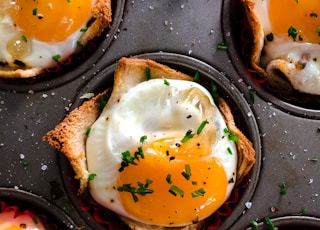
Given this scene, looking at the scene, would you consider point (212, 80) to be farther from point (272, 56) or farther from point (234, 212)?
point (234, 212)

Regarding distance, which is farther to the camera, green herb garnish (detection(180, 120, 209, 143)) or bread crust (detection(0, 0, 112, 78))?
bread crust (detection(0, 0, 112, 78))

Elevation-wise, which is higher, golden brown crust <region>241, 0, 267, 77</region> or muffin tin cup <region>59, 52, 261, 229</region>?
golden brown crust <region>241, 0, 267, 77</region>

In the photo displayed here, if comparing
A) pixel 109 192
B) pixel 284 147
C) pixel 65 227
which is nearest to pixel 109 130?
pixel 109 192

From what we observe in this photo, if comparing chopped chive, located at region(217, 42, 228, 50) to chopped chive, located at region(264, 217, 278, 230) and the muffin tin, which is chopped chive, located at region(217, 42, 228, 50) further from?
chopped chive, located at region(264, 217, 278, 230)

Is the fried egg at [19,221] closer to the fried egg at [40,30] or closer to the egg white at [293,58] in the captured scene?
the fried egg at [40,30]

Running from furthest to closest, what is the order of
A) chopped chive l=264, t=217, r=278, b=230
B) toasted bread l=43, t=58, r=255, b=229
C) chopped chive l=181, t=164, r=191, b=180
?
chopped chive l=264, t=217, r=278, b=230 → toasted bread l=43, t=58, r=255, b=229 → chopped chive l=181, t=164, r=191, b=180

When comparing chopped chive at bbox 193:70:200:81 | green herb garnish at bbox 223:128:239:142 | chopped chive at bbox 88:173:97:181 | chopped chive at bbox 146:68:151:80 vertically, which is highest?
chopped chive at bbox 146:68:151:80

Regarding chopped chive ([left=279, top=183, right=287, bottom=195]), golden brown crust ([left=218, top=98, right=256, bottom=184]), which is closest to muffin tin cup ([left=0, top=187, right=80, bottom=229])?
golden brown crust ([left=218, top=98, right=256, bottom=184])
